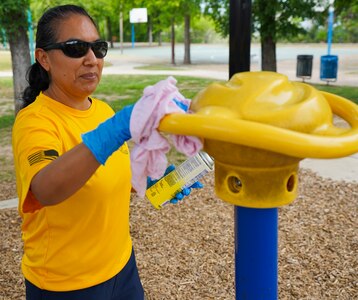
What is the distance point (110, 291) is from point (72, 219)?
0.33 m

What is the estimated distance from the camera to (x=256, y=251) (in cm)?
122

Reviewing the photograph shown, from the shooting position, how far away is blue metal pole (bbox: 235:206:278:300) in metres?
1.22

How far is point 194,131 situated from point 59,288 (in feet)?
2.94

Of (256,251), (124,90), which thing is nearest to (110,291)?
(256,251)

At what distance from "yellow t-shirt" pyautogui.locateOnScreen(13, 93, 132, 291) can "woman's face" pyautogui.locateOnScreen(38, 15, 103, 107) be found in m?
0.05

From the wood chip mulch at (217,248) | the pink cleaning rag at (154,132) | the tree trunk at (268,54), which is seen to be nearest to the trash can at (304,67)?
the tree trunk at (268,54)

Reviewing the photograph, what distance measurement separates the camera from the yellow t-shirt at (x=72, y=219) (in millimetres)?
1506

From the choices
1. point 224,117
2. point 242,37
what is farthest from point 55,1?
point 224,117

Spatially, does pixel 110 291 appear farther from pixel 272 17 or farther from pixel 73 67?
pixel 272 17

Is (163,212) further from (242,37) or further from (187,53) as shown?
(187,53)

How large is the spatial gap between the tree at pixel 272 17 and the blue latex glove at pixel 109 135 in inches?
312

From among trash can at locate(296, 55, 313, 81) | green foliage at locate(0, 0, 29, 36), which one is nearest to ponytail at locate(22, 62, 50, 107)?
green foliage at locate(0, 0, 29, 36)

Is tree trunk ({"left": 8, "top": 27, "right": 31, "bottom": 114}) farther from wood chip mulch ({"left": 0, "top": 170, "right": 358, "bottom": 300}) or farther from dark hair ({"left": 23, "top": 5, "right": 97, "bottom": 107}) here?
dark hair ({"left": 23, "top": 5, "right": 97, "bottom": 107})

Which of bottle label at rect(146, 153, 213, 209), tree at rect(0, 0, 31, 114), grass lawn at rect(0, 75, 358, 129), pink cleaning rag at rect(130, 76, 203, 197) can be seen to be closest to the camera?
pink cleaning rag at rect(130, 76, 203, 197)
